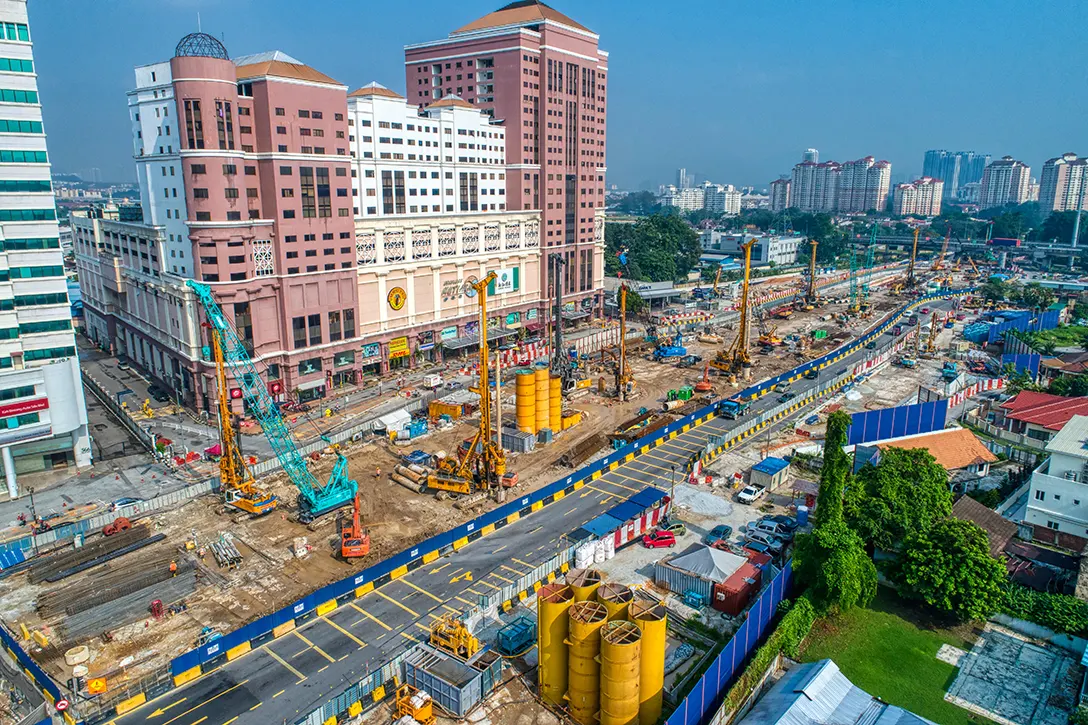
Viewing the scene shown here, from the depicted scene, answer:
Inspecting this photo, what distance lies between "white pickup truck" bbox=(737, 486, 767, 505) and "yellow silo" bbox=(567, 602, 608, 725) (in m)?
24.9

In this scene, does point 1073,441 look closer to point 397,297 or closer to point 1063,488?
point 1063,488

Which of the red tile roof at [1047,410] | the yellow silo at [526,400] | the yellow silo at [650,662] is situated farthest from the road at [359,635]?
the red tile roof at [1047,410]

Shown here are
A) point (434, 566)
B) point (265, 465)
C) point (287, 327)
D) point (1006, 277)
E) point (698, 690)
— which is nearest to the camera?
point (698, 690)

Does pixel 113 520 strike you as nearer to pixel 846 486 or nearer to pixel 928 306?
pixel 846 486

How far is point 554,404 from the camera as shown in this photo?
2566 inches

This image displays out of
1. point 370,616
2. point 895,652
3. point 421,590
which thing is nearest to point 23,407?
point 370,616

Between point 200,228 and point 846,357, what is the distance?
7986cm

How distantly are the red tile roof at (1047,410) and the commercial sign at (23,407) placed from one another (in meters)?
81.4

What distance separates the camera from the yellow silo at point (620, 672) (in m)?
28.0

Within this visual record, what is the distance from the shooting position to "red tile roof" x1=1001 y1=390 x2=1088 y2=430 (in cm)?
6041

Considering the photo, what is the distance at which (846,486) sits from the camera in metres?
43.4

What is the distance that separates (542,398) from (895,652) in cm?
3555

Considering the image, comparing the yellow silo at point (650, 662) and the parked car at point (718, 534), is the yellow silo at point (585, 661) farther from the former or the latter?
the parked car at point (718, 534)

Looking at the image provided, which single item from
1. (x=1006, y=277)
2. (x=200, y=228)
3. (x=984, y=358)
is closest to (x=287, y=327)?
(x=200, y=228)
